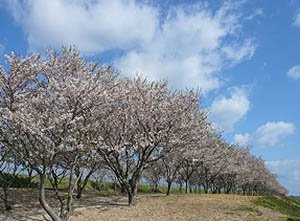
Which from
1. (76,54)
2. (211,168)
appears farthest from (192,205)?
(211,168)

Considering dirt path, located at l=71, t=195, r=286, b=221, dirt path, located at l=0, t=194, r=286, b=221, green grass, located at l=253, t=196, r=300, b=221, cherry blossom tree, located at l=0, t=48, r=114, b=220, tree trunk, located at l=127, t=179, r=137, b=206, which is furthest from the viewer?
green grass, located at l=253, t=196, r=300, b=221

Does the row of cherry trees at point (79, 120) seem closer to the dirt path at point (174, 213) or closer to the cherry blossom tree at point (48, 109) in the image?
the cherry blossom tree at point (48, 109)

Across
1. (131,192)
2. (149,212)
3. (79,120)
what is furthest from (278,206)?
(79,120)

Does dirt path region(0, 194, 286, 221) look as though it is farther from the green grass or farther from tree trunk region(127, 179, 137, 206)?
the green grass

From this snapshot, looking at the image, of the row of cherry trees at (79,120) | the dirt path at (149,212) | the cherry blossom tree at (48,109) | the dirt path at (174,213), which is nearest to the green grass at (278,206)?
the dirt path at (174,213)

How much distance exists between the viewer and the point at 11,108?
17.8 m

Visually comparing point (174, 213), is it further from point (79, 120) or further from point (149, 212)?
point (79, 120)

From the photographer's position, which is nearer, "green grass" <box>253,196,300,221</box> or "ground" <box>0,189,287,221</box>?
"ground" <box>0,189,287,221</box>

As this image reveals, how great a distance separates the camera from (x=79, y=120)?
19891 millimetres

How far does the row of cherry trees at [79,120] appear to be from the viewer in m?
18.0

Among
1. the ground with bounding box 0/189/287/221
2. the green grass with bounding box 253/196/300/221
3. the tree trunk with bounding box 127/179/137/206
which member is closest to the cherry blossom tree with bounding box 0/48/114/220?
the ground with bounding box 0/189/287/221

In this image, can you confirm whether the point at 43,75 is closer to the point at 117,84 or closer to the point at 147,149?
the point at 117,84

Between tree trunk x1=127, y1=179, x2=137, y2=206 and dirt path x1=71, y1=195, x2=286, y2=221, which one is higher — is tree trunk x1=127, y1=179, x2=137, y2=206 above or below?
above

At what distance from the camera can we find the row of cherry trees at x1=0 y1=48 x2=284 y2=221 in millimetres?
18047
